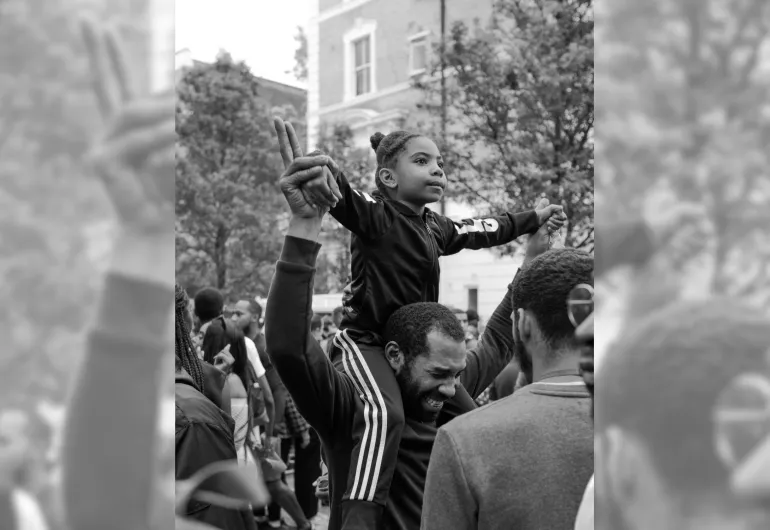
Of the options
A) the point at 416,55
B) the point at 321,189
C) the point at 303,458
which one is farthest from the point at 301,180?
the point at 416,55

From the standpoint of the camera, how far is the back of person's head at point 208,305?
6.59 meters

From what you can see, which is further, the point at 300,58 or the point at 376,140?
the point at 300,58

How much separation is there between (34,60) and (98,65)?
0.09 m

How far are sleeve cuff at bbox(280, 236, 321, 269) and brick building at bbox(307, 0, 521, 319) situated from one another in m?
15.2

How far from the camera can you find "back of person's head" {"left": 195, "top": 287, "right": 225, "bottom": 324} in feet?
21.6

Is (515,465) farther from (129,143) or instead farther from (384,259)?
(384,259)

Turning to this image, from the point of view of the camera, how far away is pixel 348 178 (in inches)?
743

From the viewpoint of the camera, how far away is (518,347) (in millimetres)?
2074

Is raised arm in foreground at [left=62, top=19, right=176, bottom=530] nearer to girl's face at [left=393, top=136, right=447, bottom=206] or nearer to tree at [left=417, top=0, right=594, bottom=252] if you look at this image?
girl's face at [left=393, top=136, right=447, bottom=206]

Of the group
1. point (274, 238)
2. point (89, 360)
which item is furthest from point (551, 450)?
point (274, 238)

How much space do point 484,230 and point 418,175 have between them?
1.62 feet

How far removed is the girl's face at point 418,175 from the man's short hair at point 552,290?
1347mm

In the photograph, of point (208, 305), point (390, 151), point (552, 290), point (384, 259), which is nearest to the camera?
point (552, 290)

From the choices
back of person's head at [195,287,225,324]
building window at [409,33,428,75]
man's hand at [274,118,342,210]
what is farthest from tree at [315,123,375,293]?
man's hand at [274,118,342,210]
